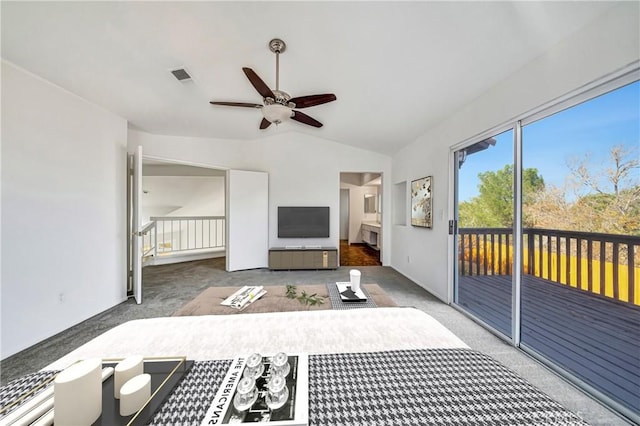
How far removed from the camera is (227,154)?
15.1 feet

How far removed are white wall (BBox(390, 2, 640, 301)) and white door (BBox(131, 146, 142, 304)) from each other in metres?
4.01

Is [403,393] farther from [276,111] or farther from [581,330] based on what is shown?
[581,330]

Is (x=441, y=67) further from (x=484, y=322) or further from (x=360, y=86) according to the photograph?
(x=484, y=322)

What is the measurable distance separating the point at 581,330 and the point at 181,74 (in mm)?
4487

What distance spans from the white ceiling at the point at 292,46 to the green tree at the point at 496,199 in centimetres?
91

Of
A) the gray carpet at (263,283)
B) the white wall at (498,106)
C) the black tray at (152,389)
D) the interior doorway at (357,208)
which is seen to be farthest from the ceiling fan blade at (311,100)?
the interior doorway at (357,208)

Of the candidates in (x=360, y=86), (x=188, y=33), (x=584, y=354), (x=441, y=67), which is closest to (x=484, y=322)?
(x=584, y=354)

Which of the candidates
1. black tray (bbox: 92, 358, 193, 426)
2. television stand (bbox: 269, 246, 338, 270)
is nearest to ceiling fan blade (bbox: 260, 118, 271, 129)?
black tray (bbox: 92, 358, 193, 426)

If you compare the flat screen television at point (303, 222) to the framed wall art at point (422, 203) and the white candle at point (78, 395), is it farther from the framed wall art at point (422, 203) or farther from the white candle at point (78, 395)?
the white candle at point (78, 395)

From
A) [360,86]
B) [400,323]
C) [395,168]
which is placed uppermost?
[360,86]

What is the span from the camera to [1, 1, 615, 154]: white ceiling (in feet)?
5.17

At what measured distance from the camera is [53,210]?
7.29 feet

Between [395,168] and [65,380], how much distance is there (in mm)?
4918

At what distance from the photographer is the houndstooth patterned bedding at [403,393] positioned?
0.55 meters
